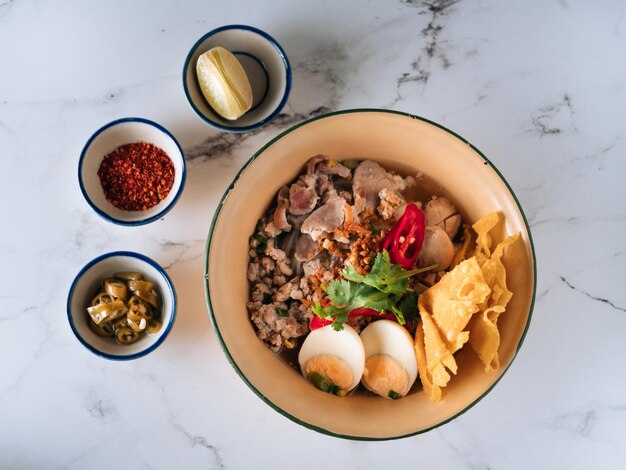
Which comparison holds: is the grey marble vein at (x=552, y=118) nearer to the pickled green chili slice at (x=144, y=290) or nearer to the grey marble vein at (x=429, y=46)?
the grey marble vein at (x=429, y=46)

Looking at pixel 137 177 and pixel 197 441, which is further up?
pixel 137 177

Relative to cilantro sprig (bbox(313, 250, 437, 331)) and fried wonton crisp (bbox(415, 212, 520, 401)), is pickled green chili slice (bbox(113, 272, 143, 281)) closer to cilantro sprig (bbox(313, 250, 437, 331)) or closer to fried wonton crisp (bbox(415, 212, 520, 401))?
cilantro sprig (bbox(313, 250, 437, 331))

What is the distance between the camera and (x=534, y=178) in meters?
1.82

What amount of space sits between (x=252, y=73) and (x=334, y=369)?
2.81 feet

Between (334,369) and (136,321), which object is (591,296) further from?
(136,321)

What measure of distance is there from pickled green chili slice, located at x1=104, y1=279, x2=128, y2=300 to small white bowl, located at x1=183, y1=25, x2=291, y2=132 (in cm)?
50

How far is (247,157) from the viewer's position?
5.78 feet

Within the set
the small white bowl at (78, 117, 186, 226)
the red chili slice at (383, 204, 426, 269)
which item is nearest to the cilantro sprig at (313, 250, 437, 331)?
the red chili slice at (383, 204, 426, 269)

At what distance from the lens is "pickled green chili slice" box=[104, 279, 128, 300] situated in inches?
64.7

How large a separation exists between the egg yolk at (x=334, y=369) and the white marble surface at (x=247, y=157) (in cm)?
24

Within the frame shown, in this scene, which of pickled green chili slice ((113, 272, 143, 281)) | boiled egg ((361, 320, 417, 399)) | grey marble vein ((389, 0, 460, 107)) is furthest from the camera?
grey marble vein ((389, 0, 460, 107))

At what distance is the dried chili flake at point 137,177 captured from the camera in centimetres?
170

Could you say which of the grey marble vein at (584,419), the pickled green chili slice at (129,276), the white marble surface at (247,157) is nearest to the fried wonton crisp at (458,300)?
the white marble surface at (247,157)

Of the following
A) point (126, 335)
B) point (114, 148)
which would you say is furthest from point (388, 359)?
point (114, 148)
